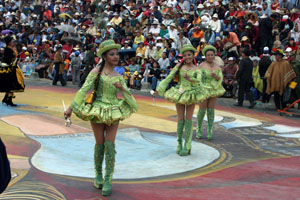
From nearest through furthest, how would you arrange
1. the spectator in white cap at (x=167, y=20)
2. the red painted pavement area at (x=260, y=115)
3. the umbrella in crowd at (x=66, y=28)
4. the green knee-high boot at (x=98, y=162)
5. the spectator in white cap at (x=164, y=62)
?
the green knee-high boot at (x=98, y=162)
the red painted pavement area at (x=260, y=115)
the spectator in white cap at (x=164, y=62)
the spectator in white cap at (x=167, y=20)
the umbrella in crowd at (x=66, y=28)

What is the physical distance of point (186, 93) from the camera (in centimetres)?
944

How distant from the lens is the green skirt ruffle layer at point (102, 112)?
22.2ft

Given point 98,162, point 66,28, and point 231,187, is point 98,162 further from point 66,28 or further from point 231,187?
point 66,28

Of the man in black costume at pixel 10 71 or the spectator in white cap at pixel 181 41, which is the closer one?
the man in black costume at pixel 10 71

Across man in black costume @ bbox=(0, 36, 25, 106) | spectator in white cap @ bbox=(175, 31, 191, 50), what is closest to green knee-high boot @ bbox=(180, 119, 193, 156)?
man in black costume @ bbox=(0, 36, 25, 106)

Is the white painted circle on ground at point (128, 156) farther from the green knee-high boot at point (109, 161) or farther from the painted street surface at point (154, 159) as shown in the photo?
the green knee-high boot at point (109, 161)

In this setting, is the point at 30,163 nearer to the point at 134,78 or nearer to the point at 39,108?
the point at 39,108

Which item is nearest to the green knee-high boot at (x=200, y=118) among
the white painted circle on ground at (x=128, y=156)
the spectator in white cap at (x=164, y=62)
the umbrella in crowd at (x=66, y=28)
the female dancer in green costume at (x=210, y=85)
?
the female dancer in green costume at (x=210, y=85)

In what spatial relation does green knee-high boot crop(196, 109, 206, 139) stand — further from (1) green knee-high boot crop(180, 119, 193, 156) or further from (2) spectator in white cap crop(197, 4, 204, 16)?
(2) spectator in white cap crop(197, 4, 204, 16)

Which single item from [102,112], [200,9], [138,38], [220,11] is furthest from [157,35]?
[102,112]

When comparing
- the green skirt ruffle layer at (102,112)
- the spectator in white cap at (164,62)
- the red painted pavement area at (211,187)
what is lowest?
the red painted pavement area at (211,187)

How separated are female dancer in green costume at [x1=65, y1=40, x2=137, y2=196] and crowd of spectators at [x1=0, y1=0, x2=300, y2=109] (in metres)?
10.4

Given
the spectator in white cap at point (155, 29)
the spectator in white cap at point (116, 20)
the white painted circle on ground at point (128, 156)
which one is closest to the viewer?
the white painted circle on ground at point (128, 156)

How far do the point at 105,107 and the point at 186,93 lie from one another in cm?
289
